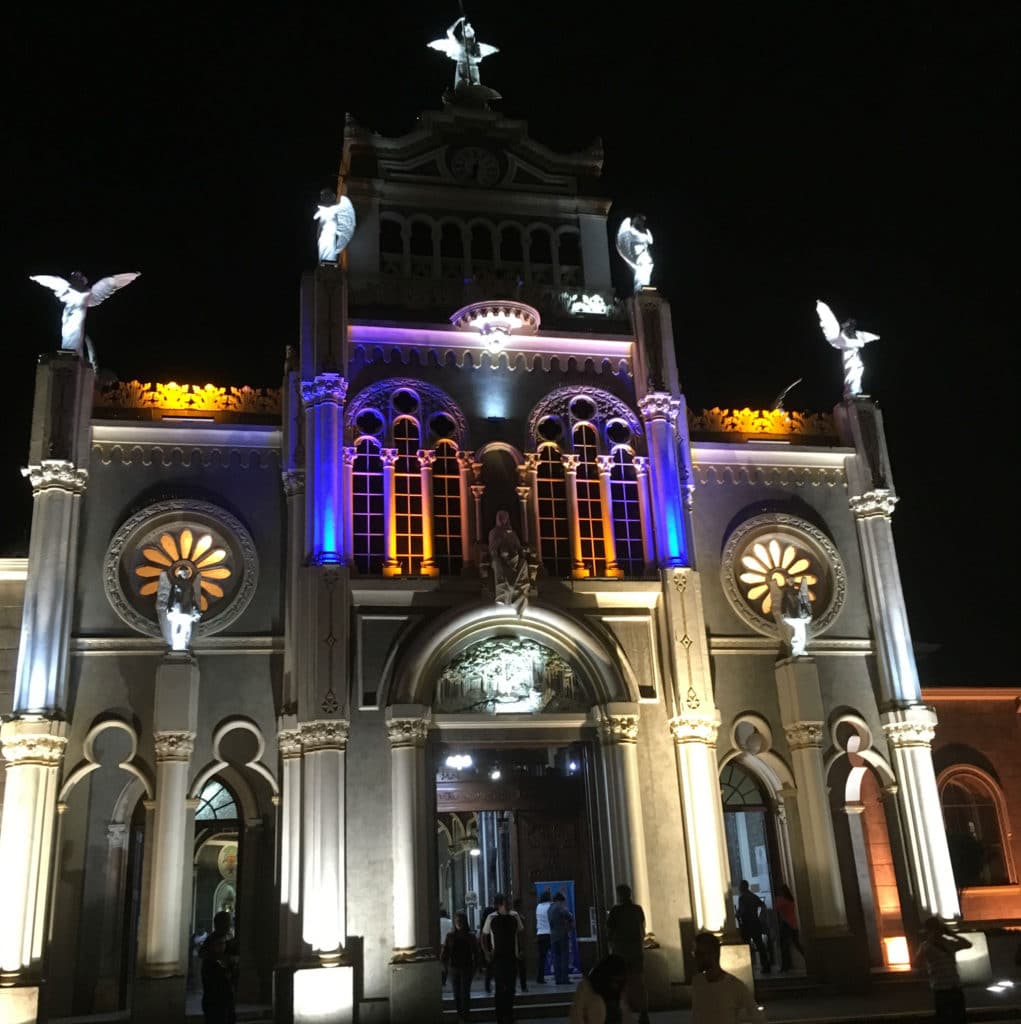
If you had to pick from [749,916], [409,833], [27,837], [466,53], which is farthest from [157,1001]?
[466,53]

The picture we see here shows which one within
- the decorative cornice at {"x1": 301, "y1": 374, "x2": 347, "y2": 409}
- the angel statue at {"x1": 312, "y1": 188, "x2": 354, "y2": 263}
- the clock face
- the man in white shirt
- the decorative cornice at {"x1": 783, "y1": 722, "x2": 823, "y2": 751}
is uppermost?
the clock face

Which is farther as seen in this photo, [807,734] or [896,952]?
[896,952]

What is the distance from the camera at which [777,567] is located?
90.8ft

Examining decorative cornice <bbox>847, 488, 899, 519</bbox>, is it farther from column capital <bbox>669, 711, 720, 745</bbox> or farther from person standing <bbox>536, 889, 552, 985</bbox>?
person standing <bbox>536, 889, 552, 985</bbox>

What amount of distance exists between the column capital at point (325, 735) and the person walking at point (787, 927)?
10.4m

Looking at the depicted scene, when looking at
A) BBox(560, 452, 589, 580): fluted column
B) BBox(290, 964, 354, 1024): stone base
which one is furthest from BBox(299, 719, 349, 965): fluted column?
BBox(560, 452, 589, 580): fluted column

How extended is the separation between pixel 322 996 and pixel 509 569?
8.47m

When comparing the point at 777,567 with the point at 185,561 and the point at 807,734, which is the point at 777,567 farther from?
the point at 185,561

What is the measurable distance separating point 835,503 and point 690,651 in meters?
6.90

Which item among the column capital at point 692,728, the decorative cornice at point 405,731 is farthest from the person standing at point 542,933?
the decorative cornice at point 405,731

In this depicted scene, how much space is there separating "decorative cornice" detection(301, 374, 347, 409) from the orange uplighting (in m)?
17.2

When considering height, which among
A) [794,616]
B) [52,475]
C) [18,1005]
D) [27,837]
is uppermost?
[52,475]

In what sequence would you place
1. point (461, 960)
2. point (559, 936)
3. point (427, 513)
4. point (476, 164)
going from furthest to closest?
1. point (476, 164)
2. point (427, 513)
3. point (559, 936)
4. point (461, 960)

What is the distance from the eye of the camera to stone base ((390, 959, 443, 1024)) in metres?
20.4
